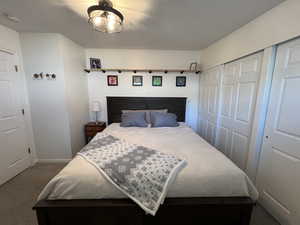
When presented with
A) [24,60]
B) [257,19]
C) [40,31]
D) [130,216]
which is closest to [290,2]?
[257,19]

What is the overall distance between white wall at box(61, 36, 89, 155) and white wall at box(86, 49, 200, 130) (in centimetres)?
24

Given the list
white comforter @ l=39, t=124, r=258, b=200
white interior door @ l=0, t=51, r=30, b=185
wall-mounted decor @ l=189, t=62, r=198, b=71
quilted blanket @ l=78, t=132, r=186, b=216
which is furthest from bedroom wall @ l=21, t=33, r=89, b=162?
wall-mounted decor @ l=189, t=62, r=198, b=71

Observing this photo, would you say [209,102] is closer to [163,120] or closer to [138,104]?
[163,120]

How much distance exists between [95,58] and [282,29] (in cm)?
325

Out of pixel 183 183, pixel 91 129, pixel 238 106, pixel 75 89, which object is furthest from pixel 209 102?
pixel 75 89

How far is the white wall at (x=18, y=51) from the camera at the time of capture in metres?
2.12

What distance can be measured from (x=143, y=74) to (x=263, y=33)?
226 cm

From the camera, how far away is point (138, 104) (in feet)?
11.1

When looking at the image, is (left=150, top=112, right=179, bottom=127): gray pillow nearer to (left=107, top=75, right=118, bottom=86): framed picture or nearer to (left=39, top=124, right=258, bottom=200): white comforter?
(left=107, top=75, right=118, bottom=86): framed picture

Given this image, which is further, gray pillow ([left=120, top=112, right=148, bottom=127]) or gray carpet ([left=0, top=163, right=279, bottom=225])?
gray pillow ([left=120, top=112, right=148, bottom=127])

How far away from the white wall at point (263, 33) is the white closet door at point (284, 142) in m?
0.13

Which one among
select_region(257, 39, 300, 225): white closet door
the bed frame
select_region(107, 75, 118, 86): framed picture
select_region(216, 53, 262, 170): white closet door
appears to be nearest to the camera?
the bed frame

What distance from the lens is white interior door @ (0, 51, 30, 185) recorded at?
2125mm

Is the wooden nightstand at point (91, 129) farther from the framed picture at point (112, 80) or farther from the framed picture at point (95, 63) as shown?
the framed picture at point (95, 63)
